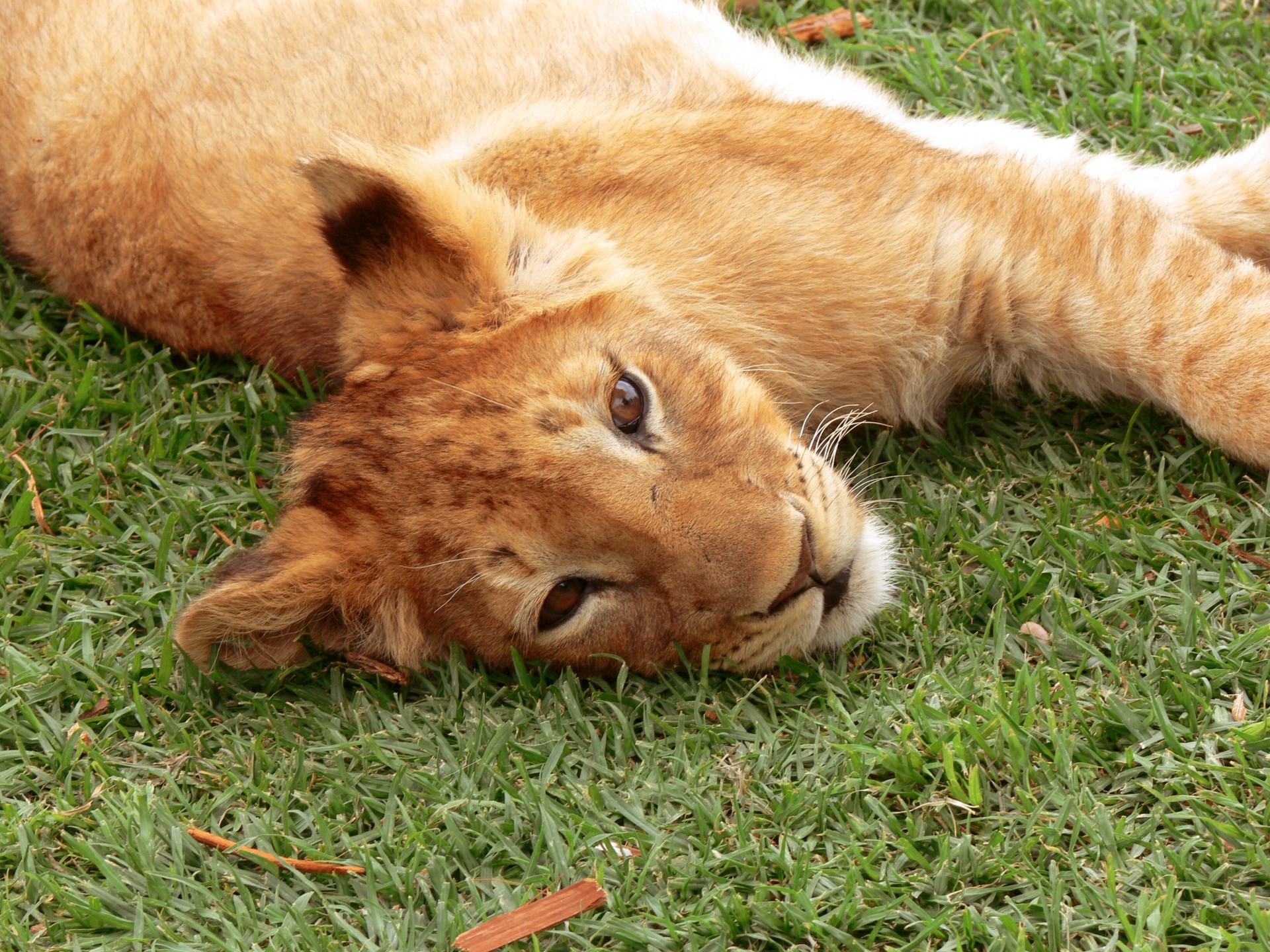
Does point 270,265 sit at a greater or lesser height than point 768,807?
greater

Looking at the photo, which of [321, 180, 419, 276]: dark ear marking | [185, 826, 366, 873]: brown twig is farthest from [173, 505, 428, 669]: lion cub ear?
[321, 180, 419, 276]: dark ear marking

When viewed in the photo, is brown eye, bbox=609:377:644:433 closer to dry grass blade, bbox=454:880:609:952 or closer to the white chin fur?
the white chin fur

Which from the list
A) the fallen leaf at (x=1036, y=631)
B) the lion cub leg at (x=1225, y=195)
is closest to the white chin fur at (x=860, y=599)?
the fallen leaf at (x=1036, y=631)

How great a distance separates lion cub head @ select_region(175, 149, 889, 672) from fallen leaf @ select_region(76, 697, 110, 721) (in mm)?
336

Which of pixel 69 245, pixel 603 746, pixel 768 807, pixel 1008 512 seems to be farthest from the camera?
pixel 69 245

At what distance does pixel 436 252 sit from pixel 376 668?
1149 millimetres

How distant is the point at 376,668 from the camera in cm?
365

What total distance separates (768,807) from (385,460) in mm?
1324

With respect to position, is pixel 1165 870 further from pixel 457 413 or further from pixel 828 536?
pixel 457 413

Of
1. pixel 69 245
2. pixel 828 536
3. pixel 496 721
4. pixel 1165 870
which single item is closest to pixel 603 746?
pixel 496 721

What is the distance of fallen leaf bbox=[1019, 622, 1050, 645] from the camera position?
3.35m

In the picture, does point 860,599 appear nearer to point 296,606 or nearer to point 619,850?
point 619,850

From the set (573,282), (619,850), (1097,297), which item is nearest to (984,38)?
(1097,297)

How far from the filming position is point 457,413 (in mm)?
3451
